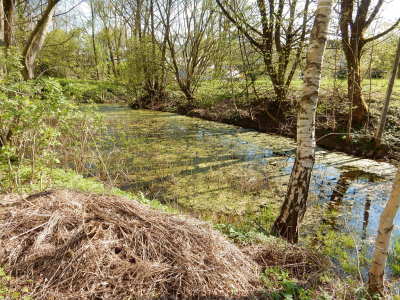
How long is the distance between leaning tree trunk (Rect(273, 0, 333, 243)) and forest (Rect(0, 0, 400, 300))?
0.05 ft

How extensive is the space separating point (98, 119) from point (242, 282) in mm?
4680

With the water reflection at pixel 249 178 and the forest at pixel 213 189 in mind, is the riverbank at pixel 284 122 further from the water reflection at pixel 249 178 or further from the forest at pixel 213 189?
the water reflection at pixel 249 178

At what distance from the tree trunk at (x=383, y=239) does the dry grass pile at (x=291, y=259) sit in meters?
0.46

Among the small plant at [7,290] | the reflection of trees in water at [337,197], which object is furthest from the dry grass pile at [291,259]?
the small plant at [7,290]

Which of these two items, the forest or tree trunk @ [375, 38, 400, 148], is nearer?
the forest

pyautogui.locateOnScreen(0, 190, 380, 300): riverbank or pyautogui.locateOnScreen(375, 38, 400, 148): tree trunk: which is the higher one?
pyautogui.locateOnScreen(375, 38, 400, 148): tree trunk

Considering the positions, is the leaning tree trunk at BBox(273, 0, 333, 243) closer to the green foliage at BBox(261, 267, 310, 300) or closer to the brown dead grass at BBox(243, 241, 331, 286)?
the brown dead grass at BBox(243, 241, 331, 286)

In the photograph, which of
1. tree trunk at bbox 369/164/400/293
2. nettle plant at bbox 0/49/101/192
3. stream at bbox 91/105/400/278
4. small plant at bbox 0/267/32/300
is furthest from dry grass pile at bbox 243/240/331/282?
nettle plant at bbox 0/49/101/192

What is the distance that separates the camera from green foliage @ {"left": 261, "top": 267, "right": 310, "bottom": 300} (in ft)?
7.44

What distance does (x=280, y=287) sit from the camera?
2.43 meters

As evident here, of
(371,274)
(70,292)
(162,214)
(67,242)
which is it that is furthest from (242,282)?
(67,242)

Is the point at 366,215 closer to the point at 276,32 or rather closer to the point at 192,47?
the point at 276,32

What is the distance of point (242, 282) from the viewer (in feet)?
7.75

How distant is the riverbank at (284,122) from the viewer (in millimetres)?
8055
